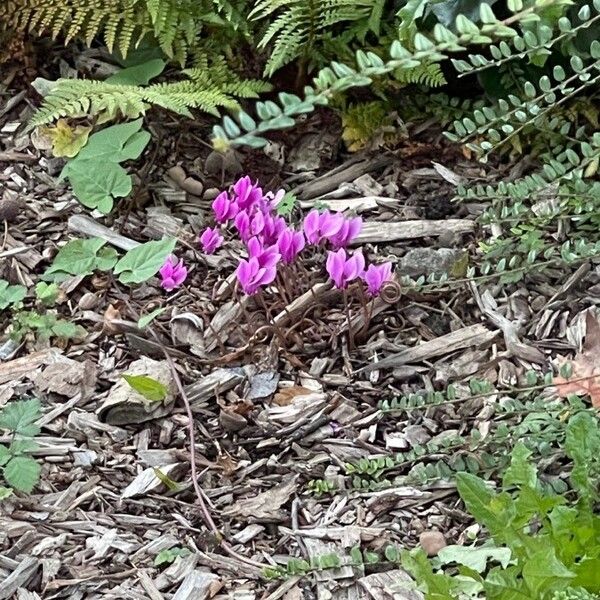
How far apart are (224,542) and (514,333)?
2.33 ft

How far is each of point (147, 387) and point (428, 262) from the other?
645 mm

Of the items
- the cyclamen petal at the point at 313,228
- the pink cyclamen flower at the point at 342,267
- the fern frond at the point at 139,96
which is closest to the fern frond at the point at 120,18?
the fern frond at the point at 139,96

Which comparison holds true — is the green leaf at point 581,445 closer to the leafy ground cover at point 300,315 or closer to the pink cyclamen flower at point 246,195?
the leafy ground cover at point 300,315

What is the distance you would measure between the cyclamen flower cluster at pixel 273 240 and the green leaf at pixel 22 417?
0.35 meters

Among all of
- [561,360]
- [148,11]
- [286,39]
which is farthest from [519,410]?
[148,11]

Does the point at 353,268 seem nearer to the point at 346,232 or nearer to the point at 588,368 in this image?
the point at 346,232

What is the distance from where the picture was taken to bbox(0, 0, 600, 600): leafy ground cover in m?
1.59

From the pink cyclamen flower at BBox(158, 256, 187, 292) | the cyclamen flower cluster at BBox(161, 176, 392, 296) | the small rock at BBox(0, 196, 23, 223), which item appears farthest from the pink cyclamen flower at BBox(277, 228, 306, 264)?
the small rock at BBox(0, 196, 23, 223)

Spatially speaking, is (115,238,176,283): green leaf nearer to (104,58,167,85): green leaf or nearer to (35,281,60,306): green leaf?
(35,281,60,306): green leaf

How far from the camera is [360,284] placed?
1960mm

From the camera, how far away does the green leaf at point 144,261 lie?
1.99 m

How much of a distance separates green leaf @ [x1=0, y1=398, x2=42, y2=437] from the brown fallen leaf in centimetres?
94

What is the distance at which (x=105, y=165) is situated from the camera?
7.29 feet

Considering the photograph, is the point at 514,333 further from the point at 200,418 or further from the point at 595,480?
the point at 200,418
